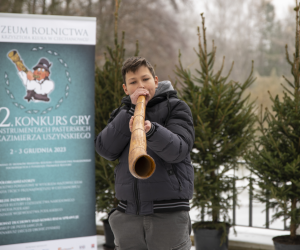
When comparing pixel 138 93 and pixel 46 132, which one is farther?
pixel 46 132

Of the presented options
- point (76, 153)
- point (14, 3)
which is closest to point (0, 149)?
point (76, 153)

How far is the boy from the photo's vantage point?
58.7 inches

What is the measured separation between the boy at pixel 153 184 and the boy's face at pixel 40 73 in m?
1.72

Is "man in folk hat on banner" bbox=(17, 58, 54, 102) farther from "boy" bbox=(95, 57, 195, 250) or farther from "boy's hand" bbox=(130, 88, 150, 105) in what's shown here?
"boy's hand" bbox=(130, 88, 150, 105)

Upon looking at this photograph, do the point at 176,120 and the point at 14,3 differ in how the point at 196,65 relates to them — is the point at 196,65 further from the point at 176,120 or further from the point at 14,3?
the point at 176,120

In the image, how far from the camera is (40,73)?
10.2ft

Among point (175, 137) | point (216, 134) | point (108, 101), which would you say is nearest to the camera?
point (175, 137)

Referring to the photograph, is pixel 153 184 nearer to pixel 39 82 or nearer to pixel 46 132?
pixel 46 132

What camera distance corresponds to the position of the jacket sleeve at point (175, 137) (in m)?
1.37

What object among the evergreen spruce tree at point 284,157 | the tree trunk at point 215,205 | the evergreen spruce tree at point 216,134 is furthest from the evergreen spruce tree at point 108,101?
the evergreen spruce tree at point 284,157

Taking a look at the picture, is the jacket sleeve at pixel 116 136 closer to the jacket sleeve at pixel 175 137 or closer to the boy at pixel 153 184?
the boy at pixel 153 184

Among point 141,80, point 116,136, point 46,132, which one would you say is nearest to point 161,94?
point 141,80

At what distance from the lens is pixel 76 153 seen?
3227mm

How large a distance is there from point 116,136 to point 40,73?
5.91ft
